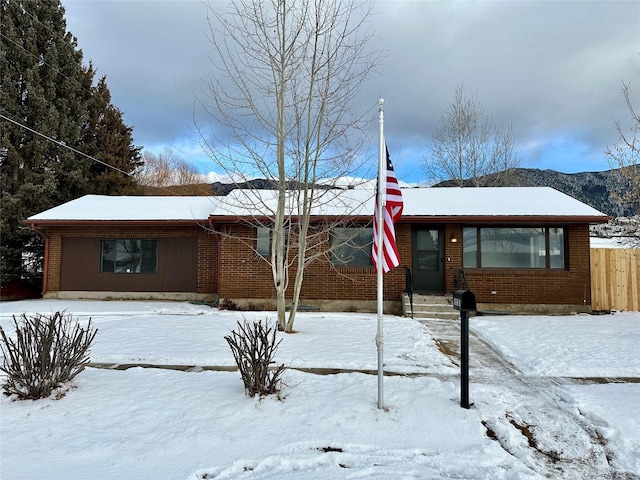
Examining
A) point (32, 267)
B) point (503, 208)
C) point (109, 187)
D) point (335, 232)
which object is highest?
point (109, 187)

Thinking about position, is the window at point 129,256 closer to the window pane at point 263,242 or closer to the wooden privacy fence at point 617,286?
the window pane at point 263,242

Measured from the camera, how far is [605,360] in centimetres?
582

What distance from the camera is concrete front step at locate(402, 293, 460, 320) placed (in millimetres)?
10375

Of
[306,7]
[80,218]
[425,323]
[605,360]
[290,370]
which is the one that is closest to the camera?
[290,370]

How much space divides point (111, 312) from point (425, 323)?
28.0 ft

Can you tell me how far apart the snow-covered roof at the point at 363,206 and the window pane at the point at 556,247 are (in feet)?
2.12

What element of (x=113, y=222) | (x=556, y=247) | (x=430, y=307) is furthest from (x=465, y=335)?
(x=113, y=222)

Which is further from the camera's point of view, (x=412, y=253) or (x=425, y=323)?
(x=412, y=253)

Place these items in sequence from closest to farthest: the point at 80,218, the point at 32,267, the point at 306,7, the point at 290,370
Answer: the point at 290,370
the point at 306,7
the point at 80,218
the point at 32,267

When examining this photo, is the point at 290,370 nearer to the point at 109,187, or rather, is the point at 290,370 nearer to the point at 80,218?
the point at 80,218

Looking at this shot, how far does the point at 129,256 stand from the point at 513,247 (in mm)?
12977

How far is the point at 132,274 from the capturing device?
537 inches

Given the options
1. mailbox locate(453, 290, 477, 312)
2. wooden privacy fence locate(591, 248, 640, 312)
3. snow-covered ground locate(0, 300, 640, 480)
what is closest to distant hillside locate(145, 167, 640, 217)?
wooden privacy fence locate(591, 248, 640, 312)

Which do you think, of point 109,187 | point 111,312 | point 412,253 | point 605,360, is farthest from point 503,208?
point 109,187
